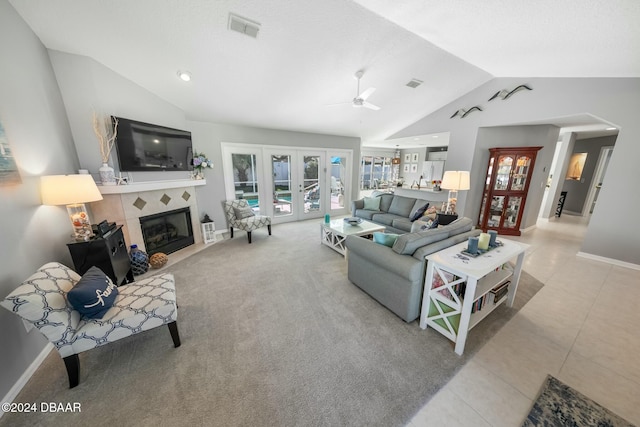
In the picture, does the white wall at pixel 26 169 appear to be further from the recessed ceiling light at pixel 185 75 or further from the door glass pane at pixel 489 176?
the door glass pane at pixel 489 176

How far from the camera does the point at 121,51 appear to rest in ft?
7.96

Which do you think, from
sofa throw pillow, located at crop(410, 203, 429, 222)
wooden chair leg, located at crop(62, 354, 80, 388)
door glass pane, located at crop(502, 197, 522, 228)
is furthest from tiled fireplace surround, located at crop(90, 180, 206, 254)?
door glass pane, located at crop(502, 197, 522, 228)

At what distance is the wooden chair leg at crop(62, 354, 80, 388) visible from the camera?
4.77 feet

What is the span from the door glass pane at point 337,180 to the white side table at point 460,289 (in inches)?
176

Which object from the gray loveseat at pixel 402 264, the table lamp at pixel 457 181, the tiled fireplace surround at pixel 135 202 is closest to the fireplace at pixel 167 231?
the tiled fireplace surround at pixel 135 202

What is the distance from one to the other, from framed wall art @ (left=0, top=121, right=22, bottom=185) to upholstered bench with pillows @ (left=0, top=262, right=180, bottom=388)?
74cm

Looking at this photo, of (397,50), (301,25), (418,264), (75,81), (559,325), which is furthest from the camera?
(397,50)

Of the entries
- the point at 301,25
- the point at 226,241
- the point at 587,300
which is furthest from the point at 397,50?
the point at 226,241

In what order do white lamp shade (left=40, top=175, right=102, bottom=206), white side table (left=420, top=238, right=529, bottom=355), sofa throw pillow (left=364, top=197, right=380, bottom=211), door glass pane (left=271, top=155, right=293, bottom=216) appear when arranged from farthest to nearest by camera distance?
door glass pane (left=271, top=155, right=293, bottom=216)
sofa throw pillow (left=364, top=197, right=380, bottom=211)
white lamp shade (left=40, top=175, right=102, bottom=206)
white side table (left=420, top=238, right=529, bottom=355)

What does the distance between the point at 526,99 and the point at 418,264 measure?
4096 mm

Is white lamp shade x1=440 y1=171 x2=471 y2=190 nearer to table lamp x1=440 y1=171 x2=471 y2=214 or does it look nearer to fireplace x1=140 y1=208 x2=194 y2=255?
table lamp x1=440 y1=171 x2=471 y2=214

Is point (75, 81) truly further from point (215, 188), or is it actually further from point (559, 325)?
point (559, 325)

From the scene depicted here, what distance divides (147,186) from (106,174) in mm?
472

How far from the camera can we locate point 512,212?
4.59 metres
